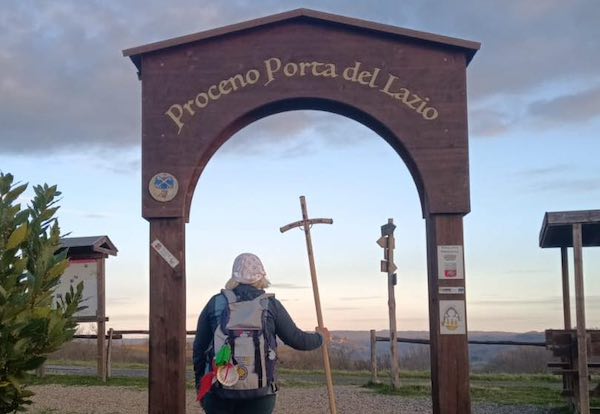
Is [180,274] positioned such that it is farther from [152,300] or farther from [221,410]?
[221,410]

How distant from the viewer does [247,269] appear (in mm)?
5820

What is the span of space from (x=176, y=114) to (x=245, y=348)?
3.11 metres

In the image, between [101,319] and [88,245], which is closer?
[88,245]

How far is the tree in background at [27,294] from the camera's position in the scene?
4.92m

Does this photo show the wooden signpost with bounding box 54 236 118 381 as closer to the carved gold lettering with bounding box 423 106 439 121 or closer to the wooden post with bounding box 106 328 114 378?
the wooden post with bounding box 106 328 114 378

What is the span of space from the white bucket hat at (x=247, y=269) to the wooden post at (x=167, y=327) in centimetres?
220

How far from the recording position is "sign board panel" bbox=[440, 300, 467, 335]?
310 inches

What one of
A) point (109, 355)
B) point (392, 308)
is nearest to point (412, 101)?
point (392, 308)

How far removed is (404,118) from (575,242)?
362 centimetres

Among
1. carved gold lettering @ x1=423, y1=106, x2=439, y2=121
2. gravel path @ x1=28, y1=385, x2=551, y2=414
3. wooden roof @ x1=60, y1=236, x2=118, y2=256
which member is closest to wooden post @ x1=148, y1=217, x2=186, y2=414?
carved gold lettering @ x1=423, y1=106, x2=439, y2=121

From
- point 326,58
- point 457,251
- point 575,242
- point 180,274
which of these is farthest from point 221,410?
point 575,242

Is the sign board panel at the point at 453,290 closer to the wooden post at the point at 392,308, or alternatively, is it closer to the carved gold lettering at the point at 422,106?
the carved gold lettering at the point at 422,106

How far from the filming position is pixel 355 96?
802 centimetres

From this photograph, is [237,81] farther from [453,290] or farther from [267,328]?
[267,328]
